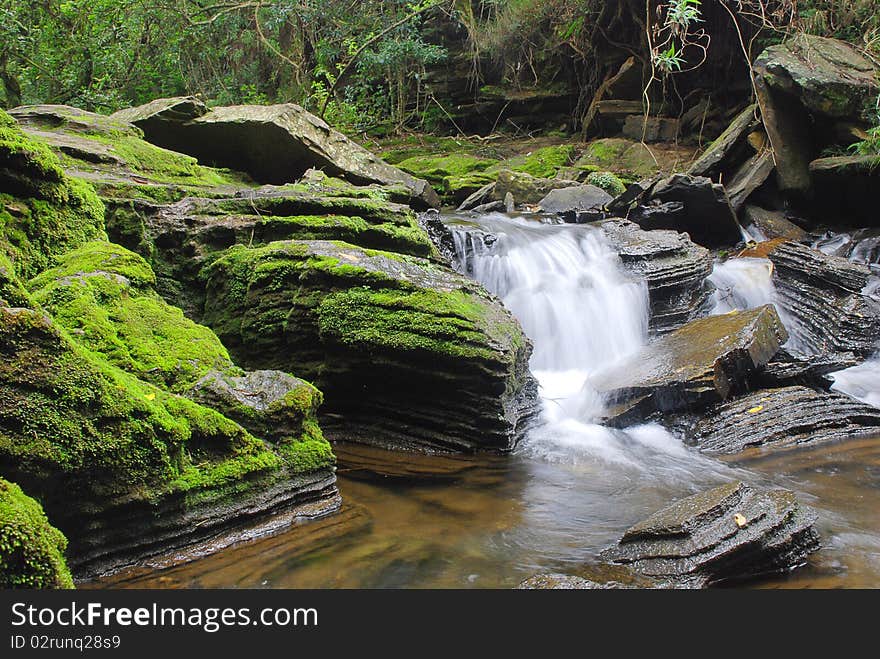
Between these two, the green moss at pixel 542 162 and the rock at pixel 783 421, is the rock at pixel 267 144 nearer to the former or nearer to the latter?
the green moss at pixel 542 162

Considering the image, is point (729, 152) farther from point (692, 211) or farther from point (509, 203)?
point (509, 203)

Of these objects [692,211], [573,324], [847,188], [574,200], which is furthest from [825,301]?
[574,200]

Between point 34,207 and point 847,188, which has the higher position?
point 847,188

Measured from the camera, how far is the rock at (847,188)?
1121 cm

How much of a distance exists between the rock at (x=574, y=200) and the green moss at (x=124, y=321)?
28.6 ft

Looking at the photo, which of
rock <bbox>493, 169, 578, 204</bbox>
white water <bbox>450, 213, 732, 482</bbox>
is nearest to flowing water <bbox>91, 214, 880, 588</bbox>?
white water <bbox>450, 213, 732, 482</bbox>

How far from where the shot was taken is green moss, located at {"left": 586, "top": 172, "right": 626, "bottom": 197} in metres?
13.2

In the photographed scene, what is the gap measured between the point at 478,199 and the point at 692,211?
3960 millimetres

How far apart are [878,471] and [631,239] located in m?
5.08

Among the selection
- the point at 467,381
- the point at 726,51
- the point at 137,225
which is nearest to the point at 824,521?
the point at 467,381

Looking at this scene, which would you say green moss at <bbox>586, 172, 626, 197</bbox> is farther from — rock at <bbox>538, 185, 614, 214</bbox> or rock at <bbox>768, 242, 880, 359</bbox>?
rock at <bbox>768, 242, 880, 359</bbox>

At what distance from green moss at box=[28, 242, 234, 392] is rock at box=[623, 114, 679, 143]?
13.5m

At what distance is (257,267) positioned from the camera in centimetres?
602

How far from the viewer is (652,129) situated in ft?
52.5
